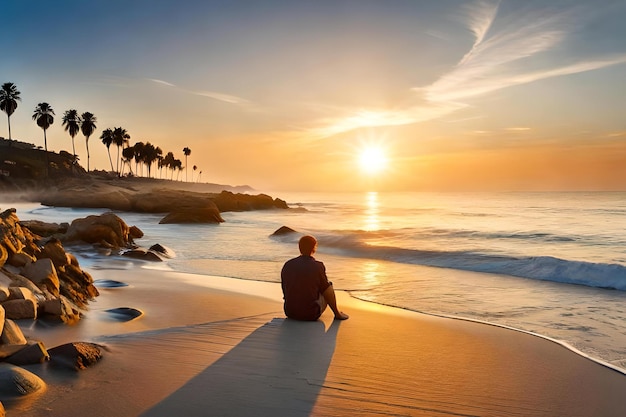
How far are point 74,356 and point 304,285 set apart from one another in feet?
10.8

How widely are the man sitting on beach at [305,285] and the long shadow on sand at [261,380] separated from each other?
2.43 ft

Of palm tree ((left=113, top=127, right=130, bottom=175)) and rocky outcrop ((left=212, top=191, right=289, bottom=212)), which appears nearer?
rocky outcrop ((left=212, top=191, right=289, bottom=212))

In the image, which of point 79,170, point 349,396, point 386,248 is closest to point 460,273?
point 386,248

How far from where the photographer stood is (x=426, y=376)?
4781mm

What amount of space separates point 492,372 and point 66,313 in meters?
5.43

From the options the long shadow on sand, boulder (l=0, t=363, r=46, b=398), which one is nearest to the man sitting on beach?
the long shadow on sand

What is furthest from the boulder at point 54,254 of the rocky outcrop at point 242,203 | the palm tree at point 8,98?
the palm tree at point 8,98

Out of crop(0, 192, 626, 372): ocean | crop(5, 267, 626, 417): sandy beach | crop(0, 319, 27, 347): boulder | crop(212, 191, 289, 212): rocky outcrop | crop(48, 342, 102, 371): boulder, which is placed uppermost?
crop(212, 191, 289, 212): rocky outcrop

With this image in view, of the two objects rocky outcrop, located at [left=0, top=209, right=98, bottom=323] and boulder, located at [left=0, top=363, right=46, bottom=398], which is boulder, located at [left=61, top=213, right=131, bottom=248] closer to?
rocky outcrop, located at [left=0, top=209, right=98, bottom=323]

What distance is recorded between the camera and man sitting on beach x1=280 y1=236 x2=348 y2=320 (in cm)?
684

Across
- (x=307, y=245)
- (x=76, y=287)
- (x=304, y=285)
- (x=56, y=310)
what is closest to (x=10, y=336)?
(x=56, y=310)

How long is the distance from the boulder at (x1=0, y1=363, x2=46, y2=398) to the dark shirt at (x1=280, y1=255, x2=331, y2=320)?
11.7 feet

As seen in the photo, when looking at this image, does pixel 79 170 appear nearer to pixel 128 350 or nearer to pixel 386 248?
Answer: pixel 386 248

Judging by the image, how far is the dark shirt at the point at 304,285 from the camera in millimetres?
6840
